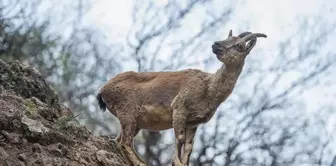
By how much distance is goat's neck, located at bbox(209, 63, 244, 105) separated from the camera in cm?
1162

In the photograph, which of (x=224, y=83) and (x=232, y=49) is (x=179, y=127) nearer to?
(x=224, y=83)

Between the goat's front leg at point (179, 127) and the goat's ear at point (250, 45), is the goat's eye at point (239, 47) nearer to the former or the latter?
the goat's ear at point (250, 45)

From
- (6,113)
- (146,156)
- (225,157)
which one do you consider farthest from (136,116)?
(225,157)

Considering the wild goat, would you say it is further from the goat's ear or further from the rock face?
the rock face

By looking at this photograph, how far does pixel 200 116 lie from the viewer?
1161 cm

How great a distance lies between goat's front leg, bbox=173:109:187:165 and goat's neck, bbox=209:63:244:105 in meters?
0.69

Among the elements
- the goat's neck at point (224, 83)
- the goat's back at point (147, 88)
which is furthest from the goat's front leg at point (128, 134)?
the goat's neck at point (224, 83)

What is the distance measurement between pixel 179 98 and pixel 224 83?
91 centimetres

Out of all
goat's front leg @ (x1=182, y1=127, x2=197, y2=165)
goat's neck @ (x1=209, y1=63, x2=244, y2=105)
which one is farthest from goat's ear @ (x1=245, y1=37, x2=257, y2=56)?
goat's front leg @ (x1=182, y1=127, x2=197, y2=165)

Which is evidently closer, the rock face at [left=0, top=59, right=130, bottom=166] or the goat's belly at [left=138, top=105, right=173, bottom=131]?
the rock face at [left=0, top=59, right=130, bottom=166]

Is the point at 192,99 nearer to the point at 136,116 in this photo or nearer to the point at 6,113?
the point at 136,116

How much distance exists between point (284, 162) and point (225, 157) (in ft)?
7.43

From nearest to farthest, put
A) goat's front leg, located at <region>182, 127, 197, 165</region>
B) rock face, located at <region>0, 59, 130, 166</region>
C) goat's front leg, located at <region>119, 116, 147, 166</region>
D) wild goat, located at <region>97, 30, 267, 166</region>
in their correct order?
rock face, located at <region>0, 59, 130, 166</region>
goat's front leg, located at <region>182, 127, 197, 165</region>
wild goat, located at <region>97, 30, 267, 166</region>
goat's front leg, located at <region>119, 116, 147, 166</region>

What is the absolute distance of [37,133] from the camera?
9.45 metres
